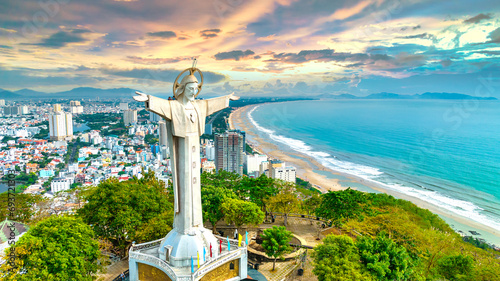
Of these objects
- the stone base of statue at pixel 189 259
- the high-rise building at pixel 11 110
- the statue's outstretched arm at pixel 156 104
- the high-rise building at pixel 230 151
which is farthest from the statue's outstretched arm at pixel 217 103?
the high-rise building at pixel 11 110

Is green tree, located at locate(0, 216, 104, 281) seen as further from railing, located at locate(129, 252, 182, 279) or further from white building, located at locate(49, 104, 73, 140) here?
white building, located at locate(49, 104, 73, 140)

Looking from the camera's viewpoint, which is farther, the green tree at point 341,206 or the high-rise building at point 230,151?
the high-rise building at point 230,151

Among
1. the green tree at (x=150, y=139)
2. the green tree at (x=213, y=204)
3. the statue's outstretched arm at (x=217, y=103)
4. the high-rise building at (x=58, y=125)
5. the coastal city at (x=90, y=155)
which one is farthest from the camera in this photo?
the green tree at (x=150, y=139)

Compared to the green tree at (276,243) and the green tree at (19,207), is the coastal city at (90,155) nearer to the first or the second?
the green tree at (19,207)

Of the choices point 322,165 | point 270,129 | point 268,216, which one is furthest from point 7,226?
point 270,129

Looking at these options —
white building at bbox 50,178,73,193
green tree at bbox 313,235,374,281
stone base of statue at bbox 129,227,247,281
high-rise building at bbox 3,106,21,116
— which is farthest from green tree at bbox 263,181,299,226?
high-rise building at bbox 3,106,21,116
